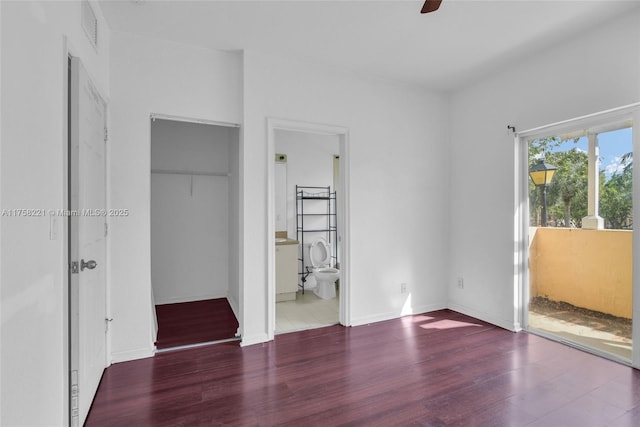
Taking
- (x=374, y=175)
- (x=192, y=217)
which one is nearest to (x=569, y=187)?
(x=374, y=175)

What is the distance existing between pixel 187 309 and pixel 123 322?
1.41 m

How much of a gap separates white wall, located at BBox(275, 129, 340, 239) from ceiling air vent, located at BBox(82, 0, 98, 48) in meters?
2.84

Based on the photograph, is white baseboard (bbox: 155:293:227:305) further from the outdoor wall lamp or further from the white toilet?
the outdoor wall lamp

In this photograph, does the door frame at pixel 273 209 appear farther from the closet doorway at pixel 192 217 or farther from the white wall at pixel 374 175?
the closet doorway at pixel 192 217

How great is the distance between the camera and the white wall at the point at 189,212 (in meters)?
4.33

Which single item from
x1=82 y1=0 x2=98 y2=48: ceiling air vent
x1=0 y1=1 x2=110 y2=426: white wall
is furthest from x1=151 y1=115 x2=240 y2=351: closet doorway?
x1=0 y1=1 x2=110 y2=426: white wall

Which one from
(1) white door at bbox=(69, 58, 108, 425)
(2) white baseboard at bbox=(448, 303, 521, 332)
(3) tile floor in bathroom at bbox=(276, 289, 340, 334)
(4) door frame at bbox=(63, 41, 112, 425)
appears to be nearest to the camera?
(4) door frame at bbox=(63, 41, 112, 425)

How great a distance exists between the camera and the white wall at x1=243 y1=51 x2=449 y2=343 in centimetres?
310

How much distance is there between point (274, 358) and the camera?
277 cm

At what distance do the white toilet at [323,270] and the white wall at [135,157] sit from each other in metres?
2.36

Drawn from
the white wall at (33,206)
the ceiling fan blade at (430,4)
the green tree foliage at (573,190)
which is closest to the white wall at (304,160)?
the green tree foliage at (573,190)

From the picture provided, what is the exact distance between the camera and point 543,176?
325 cm

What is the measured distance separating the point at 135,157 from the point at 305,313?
250 cm

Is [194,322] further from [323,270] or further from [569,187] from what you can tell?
[569,187]
